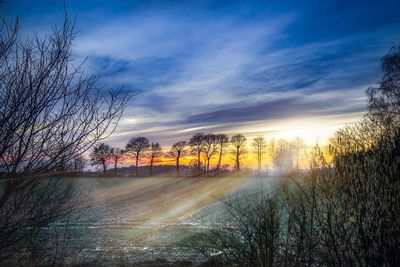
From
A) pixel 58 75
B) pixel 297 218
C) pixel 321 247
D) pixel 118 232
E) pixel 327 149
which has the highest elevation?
pixel 58 75

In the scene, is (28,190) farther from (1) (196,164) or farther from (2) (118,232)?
(1) (196,164)

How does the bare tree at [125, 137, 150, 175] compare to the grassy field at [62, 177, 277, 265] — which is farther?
the bare tree at [125, 137, 150, 175]

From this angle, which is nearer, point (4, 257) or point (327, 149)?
point (4, 257)

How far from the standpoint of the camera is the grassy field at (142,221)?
15203mm

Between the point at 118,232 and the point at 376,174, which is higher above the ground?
the point at 376,174

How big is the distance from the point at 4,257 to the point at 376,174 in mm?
7627

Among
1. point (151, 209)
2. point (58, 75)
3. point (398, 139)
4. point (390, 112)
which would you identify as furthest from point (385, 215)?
point (151, 209)

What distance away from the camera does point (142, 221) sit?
81.4ft

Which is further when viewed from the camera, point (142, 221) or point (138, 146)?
point (138, 146)

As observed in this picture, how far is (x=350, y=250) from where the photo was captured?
886 centimetres

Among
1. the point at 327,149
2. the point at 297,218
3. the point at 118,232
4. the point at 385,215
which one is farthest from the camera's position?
the point at 118,232

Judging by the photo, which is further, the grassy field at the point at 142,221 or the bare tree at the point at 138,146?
the bare tree at the point at 138,146

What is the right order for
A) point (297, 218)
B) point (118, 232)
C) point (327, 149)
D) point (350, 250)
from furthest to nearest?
point (118, 232) < point (327, 149) < point (297, 218) < point (350, 250)

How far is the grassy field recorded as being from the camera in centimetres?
1520
